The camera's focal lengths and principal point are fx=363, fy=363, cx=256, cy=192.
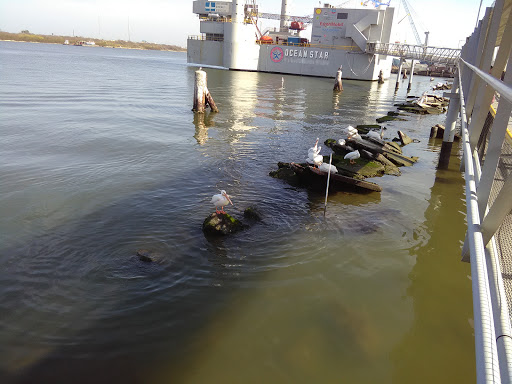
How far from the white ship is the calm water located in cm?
4272

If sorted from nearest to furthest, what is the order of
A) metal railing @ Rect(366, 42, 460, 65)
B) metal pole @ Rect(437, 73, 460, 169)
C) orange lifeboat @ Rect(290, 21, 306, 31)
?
metal pole @ Rect(437, 73, 460, 169) → metal railing @ Rect(366, 42, 460, 65) → orange lifeboat @ Rect(290, 21, 306, 31)

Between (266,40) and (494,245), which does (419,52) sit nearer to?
(266,40)

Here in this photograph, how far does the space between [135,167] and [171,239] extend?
4947 mm

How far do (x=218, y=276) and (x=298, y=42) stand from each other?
190 ft

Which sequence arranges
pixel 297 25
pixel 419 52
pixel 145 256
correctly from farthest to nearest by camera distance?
1. pixel 297 25
2. pixel 419 52
3. pixel 145 256

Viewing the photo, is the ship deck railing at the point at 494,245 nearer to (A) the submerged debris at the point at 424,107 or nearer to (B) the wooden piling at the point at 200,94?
(B) the wooden piling at the point at 200,94

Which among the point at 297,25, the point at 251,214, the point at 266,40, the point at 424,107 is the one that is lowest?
the point at 251,214

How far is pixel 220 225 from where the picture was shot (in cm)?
708

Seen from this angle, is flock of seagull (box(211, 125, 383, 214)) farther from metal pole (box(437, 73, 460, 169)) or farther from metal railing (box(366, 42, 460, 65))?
metal railing (box(366, 42, 460, 65))

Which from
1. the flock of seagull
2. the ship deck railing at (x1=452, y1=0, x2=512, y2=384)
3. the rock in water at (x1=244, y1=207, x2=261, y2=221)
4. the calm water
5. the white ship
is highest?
the white ship

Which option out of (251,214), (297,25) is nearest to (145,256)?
(251,214)

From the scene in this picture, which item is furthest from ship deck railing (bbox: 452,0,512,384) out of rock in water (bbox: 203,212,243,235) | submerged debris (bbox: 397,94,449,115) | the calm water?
submerged debris (bbox: 397,94,449,115)

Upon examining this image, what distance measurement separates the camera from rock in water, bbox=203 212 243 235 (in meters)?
7.04

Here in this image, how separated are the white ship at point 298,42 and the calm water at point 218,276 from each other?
42.7m
